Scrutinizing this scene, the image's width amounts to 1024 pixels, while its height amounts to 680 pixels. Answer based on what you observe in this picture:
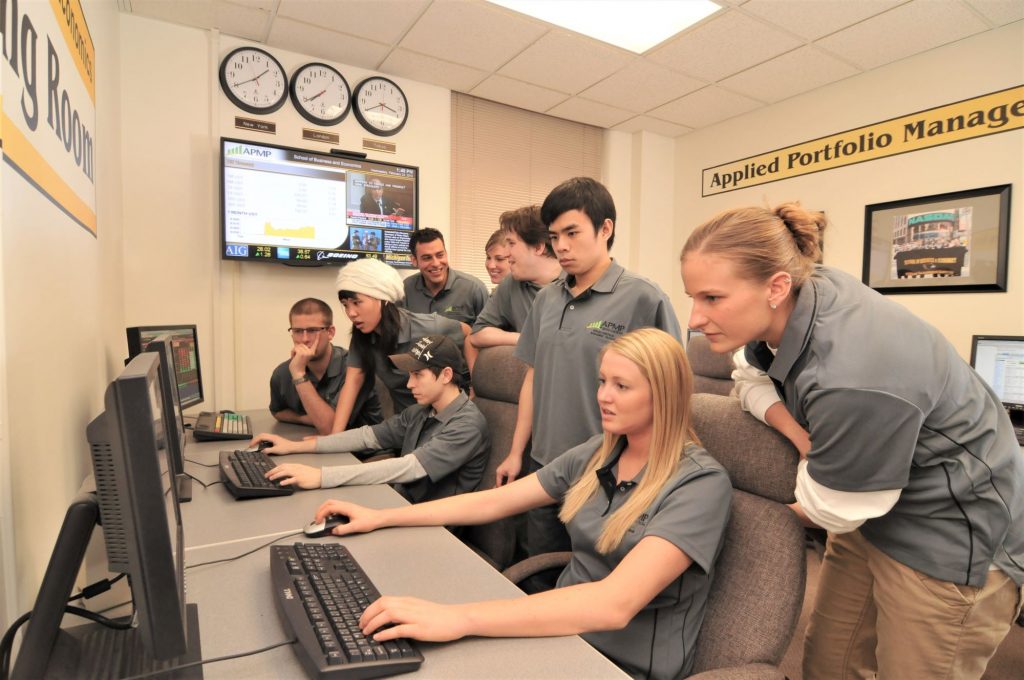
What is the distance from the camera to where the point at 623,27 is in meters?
3.08

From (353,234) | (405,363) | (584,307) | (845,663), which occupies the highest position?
(353,234)

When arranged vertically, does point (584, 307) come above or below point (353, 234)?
below

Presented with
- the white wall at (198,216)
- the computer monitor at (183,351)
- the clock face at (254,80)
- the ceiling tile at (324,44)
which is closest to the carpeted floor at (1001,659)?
the computer monitor at (183,351)

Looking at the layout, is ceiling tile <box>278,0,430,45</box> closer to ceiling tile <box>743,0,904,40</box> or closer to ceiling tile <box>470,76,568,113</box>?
ceiling tile <box>470,76,568,113</box>

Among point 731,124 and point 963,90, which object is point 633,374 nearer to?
point 963,90

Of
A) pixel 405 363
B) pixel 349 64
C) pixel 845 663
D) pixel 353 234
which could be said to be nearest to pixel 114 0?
pixel 349 64

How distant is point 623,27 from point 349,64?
163 centimetres

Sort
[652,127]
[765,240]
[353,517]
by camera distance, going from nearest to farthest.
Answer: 1. [765,240]
2. [353,517]
3. [652,127]

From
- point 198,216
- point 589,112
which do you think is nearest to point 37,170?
point 198,216

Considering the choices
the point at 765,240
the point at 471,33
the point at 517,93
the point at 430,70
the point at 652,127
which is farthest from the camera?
the point at 652,127

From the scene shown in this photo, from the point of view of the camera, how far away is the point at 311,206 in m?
3.36

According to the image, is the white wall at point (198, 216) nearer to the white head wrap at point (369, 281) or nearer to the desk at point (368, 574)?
the white head wrap at point (369, 281)

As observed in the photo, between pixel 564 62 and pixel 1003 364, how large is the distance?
269 cm

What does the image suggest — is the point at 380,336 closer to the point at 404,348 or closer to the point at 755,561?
the point at 404,348
